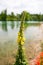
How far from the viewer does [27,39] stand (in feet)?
7.39

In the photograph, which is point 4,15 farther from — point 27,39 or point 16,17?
point 27,39

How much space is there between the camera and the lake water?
7.10ft

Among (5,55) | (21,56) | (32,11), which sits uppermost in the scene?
(32,11)

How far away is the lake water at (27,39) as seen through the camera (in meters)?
2.16

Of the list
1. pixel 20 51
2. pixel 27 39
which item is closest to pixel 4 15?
pixel 27 39

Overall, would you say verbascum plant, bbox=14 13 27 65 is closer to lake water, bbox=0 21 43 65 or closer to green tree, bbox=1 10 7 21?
lake water, bbox=0 21 43 65

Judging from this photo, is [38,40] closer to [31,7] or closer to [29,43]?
[29,43]

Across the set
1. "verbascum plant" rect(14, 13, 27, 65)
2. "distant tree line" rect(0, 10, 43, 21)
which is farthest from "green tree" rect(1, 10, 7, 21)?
"verbascum plant" rect(14, 13, 27, 65)

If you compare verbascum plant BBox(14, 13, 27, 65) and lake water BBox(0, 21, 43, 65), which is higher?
verbascum plant BBox(14, 13, 27, 65)

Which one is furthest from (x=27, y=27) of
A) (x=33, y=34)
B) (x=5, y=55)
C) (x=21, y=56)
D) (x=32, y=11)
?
(x=21, y=56)

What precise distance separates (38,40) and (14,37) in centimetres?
25

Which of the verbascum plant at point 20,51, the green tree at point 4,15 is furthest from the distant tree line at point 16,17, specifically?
the verbascum plant at point 20,51

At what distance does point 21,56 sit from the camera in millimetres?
1042

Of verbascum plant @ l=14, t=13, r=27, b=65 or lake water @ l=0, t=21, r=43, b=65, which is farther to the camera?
lake water @ l=0, t=21, r=43, b=65
